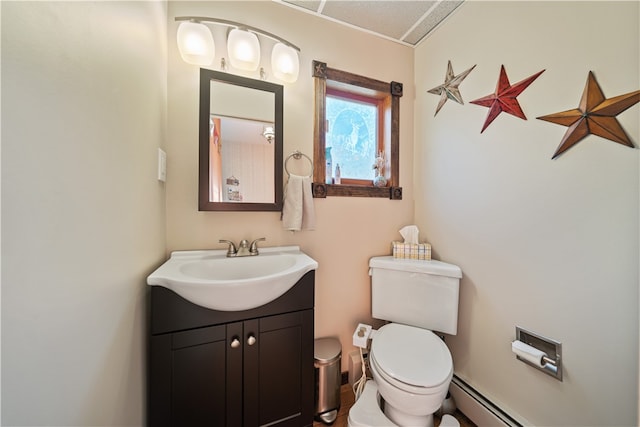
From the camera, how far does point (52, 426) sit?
0.43m

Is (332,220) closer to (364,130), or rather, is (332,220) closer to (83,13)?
(364,130)

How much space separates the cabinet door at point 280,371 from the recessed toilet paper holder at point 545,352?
3.20 ft

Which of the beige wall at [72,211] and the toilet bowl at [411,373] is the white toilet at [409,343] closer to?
the toilet bowl at [411,373]

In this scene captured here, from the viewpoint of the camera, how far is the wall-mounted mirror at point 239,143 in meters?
1.16

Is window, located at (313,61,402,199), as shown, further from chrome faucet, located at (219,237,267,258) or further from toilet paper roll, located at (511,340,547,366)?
toilet paper roll, located at (511,340,547,366)

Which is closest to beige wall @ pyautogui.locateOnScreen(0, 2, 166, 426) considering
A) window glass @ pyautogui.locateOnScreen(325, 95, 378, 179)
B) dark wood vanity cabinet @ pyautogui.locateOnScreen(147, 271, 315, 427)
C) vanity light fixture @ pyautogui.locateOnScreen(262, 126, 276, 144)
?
dark wood vanity cabinet @ pyautogui.locateOnScreen(147, 271, 315, 427)

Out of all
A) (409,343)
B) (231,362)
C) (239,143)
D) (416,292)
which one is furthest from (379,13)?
(231,362)

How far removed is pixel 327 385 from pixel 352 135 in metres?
1.61

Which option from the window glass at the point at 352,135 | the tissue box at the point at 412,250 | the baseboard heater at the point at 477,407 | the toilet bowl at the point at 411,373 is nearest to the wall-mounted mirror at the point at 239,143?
the window glass at the point at 352,135

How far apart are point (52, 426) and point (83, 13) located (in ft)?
2.92

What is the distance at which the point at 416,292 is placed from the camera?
131 cm

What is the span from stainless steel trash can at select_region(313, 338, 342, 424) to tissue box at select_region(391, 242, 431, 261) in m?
0.74

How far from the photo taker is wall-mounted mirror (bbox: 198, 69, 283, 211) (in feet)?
3.81

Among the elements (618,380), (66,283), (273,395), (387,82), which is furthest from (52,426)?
(387,82)
